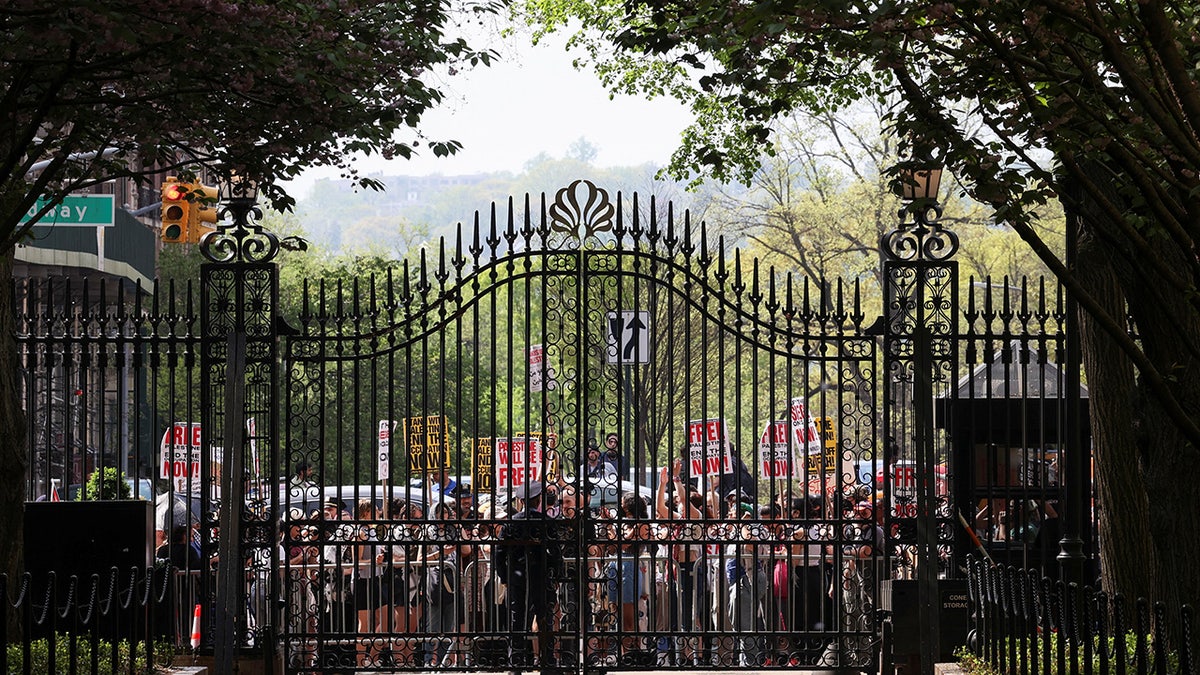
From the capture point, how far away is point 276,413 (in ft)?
35.5

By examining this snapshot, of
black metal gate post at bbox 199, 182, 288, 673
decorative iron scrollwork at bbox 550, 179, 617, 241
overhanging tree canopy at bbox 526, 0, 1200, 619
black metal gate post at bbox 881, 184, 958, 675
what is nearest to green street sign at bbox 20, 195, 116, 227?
black metal gate post at bbox 199, 182, 288, 673

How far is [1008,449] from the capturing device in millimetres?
10836

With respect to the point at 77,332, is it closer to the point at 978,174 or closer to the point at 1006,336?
the point at 1006,336

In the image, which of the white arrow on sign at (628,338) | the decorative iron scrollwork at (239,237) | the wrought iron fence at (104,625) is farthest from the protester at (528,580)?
the decorative iron scrollwork at (239,237)

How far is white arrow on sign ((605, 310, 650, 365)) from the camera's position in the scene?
34.3 ft

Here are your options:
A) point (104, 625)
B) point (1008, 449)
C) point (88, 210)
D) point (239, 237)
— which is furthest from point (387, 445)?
point (1008, 449)

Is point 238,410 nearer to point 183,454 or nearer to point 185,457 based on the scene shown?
point 185,457

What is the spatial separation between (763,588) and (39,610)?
25.6 ft

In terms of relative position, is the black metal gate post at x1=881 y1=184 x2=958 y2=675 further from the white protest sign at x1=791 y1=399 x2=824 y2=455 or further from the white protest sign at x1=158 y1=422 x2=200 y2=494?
the white protest sign at x1=158 y1=422 x2=200 y2=494

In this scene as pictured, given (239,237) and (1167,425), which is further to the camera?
(239,237)

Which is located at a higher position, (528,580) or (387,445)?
(387,445)

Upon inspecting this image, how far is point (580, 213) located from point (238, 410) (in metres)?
2.81

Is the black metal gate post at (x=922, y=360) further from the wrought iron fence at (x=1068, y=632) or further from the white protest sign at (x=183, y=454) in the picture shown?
the white protest sign at (x=183, y=454)

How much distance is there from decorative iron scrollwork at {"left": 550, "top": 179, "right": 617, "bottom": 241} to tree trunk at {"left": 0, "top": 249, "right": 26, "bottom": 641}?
12.2 feet
